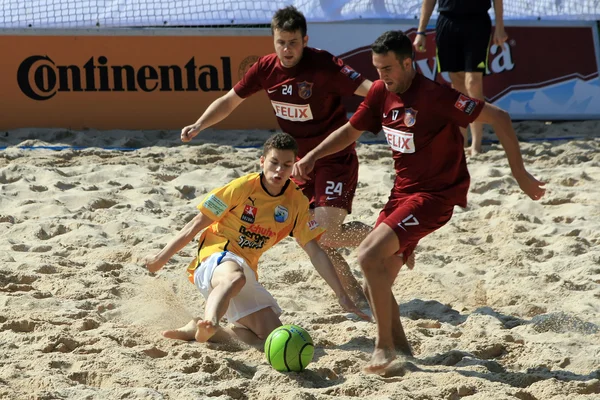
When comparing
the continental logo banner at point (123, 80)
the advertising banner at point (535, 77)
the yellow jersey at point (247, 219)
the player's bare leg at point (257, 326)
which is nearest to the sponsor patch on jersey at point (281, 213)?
the yellow jersey at point (247, 219)

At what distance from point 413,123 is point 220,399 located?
66.5 inches

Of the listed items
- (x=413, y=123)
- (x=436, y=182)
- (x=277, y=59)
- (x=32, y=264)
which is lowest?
(x=32, y=264)

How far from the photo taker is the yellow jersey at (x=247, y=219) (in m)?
4.81

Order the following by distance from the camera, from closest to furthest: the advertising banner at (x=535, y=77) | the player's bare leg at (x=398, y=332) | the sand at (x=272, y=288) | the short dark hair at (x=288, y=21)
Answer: the sand at (x=272, y=288), the player's bare leg at (x=398, y=332), the short dark hair at (x=288, y=21), the advertising banner at (x=535, y=77)

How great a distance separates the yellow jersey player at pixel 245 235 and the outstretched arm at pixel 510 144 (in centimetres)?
101

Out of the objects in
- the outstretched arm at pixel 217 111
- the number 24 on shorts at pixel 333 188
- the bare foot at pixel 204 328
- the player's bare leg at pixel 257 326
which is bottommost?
the player's bare leg at pixel 257 326

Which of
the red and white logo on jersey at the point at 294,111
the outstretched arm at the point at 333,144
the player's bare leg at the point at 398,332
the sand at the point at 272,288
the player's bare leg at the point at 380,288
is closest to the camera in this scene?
the sand at the point at 272,288

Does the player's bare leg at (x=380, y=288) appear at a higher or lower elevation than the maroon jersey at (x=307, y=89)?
lower

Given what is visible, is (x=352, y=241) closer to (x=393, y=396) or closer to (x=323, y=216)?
(x=323, y=216)

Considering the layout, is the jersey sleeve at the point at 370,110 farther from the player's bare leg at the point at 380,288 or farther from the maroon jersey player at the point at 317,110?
the maroon jersey player at the point at 317,110

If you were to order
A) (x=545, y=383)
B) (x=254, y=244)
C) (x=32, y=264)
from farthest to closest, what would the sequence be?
(x=32, y=264), (x=254, y=244), (x=545, y=383)

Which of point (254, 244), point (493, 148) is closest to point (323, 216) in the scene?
point (254, 244)

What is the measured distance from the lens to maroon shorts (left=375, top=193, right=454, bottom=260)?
4.42 m

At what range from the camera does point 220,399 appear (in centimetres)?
375
